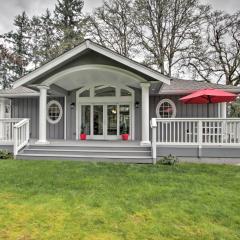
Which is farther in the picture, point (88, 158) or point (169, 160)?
point (88, 158)

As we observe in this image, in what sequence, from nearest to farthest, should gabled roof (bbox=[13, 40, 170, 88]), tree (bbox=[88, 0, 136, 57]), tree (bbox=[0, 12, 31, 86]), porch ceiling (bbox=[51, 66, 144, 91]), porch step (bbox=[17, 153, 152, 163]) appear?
porch step (bbox=[17, 153, 152, 163]), gabled roof (bbox=[13, 40, 170, 88]), porch ceiling (bbox=[51, 66, 144, 91]), tree (bbox=[88, 0, 136, 57]), tree (bbox=[0, 12, 31, 86])

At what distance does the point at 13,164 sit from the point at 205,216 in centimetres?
615

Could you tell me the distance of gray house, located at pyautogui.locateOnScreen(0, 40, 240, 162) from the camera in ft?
29.0

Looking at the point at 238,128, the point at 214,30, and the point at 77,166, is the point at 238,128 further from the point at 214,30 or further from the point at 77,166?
the point at 214,30

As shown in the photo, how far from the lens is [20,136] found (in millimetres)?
9695

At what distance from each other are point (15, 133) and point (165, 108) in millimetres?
6564

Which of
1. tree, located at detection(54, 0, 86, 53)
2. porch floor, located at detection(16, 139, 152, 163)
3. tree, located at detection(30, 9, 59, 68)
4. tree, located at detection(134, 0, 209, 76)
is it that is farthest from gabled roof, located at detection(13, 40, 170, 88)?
tree, located at detection(54, 0, 86, 53)

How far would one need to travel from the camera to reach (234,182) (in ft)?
20.2

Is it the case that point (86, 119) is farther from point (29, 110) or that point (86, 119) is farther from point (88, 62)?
point (88, 62)

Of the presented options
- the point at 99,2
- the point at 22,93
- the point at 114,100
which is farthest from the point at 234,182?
the point at 99,2

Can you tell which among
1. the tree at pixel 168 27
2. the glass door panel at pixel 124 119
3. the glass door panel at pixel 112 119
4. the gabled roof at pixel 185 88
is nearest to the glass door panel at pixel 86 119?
the glass door panel at pixel 112 119

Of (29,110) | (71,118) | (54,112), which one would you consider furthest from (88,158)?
(29,110)

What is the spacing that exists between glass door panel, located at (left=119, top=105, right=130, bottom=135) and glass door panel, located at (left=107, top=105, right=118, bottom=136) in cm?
24

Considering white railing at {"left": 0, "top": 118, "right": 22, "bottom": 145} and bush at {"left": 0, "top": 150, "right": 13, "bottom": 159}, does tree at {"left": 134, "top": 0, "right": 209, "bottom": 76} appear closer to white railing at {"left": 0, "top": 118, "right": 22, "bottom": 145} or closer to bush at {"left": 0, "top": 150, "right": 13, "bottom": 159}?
white railing at {"left": 0, "top": 118, "right": 22, "bottom": 145}
